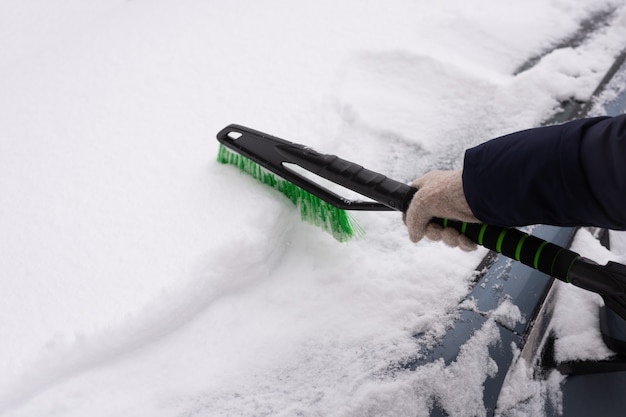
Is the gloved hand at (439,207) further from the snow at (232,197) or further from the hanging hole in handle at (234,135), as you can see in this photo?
the hanging hole in handle at (234,135)

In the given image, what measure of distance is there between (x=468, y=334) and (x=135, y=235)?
0.86m

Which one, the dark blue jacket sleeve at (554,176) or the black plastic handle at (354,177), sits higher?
the dark blue jacket sleeve at (554,176)

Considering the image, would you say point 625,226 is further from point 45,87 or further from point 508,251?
point 45,87

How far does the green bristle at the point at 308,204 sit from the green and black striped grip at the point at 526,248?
1.36 feet

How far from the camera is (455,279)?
127cm

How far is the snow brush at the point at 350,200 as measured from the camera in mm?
897

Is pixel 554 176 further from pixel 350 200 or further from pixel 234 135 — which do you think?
pixel 234 135

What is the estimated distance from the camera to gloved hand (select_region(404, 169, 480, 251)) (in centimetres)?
94

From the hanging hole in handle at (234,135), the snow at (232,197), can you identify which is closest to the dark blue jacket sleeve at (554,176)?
the snow at (232,197)

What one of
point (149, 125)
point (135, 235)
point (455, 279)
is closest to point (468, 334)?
point (455, 279)

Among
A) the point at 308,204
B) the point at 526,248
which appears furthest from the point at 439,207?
the point at 308,204

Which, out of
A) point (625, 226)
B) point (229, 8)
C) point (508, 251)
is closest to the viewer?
point (625, 226)

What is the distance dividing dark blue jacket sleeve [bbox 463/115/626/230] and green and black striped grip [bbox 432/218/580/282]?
57 mm

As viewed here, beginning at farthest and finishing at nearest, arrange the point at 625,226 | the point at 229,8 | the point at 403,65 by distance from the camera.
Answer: the point at 229,8
the point at 403,65
the point at 625,226
